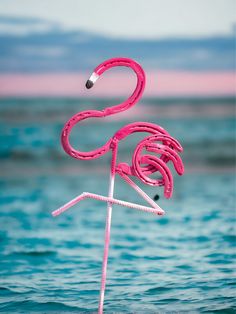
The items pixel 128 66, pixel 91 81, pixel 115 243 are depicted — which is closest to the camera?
pixel 91 81

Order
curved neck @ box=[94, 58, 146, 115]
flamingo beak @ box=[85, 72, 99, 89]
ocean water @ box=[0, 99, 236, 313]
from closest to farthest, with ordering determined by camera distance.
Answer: flamingo beak @ box=[85, 72, 99, 89] → curved neck @ box=[94, 58, 146, 115] → ocean water @ box=[0, 99, 236, 313]

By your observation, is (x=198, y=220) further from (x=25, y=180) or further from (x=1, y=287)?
(x=25, y=180)

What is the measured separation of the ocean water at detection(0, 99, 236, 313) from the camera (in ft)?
25.4

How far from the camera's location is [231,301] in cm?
747

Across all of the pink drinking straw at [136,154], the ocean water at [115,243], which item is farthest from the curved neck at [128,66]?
the ocean water at [115,243]

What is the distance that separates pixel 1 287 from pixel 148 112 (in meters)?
35.5

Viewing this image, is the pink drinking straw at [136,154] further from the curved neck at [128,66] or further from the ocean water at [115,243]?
the ocean water at [115,243]

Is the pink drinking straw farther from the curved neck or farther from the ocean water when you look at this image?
the ocean water

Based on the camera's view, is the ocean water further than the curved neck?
Yes

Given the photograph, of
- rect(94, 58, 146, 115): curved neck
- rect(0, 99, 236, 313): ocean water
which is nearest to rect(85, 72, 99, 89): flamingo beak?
rect(94, 58, 146, 115): curved neck

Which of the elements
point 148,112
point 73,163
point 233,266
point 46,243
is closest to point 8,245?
point 46,243

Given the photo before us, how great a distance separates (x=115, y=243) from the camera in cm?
1051

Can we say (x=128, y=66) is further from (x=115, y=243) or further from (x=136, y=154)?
(x=115, y=243)

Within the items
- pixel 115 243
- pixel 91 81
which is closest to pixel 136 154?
pixel 91 81
